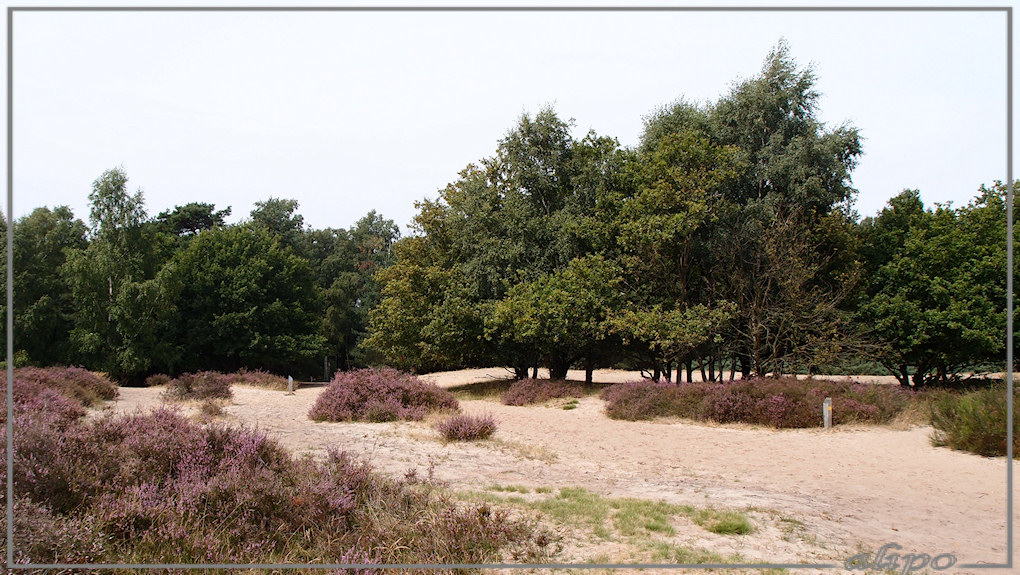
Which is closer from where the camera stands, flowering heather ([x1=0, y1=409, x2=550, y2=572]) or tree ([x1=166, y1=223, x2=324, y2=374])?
flowering heather ([x1=0, y1=409, x2=550, y2=572])

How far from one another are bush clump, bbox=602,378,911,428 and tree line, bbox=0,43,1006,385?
2.45 m

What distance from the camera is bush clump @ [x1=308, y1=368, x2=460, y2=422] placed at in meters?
14.0

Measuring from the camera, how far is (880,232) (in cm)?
2188

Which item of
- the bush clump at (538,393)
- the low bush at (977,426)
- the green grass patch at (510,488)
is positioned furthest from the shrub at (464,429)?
the bush clump at (538,393)

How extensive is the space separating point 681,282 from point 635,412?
6.04m

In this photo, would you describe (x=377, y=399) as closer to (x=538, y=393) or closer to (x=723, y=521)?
(x=538, y=393)

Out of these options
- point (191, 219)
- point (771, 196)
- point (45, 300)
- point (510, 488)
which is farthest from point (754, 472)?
point (191, 219)

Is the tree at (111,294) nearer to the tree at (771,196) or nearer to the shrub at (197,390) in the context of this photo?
the shrub at (197,390)

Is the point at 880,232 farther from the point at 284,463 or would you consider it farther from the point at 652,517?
the point at 284,463

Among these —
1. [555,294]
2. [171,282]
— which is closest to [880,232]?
[555,294]

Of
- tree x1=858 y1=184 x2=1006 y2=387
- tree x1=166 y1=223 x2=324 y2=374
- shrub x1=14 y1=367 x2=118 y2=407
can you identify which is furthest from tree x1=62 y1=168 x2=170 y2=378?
tree x1=858 y1=184 x2=1006 y2=387

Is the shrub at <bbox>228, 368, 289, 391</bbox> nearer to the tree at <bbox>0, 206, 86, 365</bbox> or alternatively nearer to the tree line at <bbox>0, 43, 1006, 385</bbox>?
the tree line at <bbox>0, 43, 1006, 385</bbox>

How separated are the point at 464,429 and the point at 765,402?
7674mm

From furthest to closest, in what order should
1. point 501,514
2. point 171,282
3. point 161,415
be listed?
point 171,282
point 161,415
point 501,514
